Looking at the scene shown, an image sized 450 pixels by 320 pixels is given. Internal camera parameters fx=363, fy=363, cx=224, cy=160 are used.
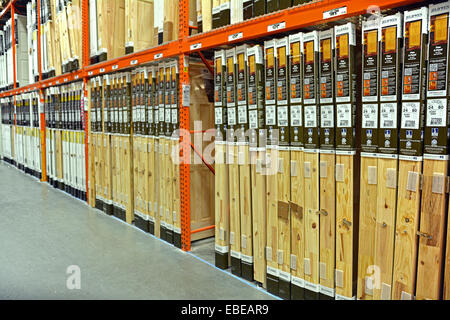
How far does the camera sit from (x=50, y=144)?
7.45 metres

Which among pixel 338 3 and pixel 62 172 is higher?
pixel 338 3

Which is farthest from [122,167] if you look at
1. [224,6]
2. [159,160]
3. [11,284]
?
[224,6]

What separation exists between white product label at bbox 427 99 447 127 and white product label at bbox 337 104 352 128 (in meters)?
0.44

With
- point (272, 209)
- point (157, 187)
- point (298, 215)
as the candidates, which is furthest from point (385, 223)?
point (157, 187)

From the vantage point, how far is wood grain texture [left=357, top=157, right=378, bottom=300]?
2.22 meters

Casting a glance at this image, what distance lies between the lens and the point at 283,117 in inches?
104

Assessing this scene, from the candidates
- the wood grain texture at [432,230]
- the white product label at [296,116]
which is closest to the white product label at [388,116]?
the wood grain texture at [432,230]

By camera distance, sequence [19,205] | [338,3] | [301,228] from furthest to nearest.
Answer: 1. [19,205]
2. [301,228]
3. [338,3]

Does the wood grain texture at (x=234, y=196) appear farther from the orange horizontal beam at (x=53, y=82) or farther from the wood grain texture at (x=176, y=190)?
the orange horizontal beam at (x=53, y=82)

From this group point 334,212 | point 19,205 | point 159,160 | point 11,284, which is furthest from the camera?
point 19,205

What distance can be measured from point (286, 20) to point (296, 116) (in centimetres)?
68
